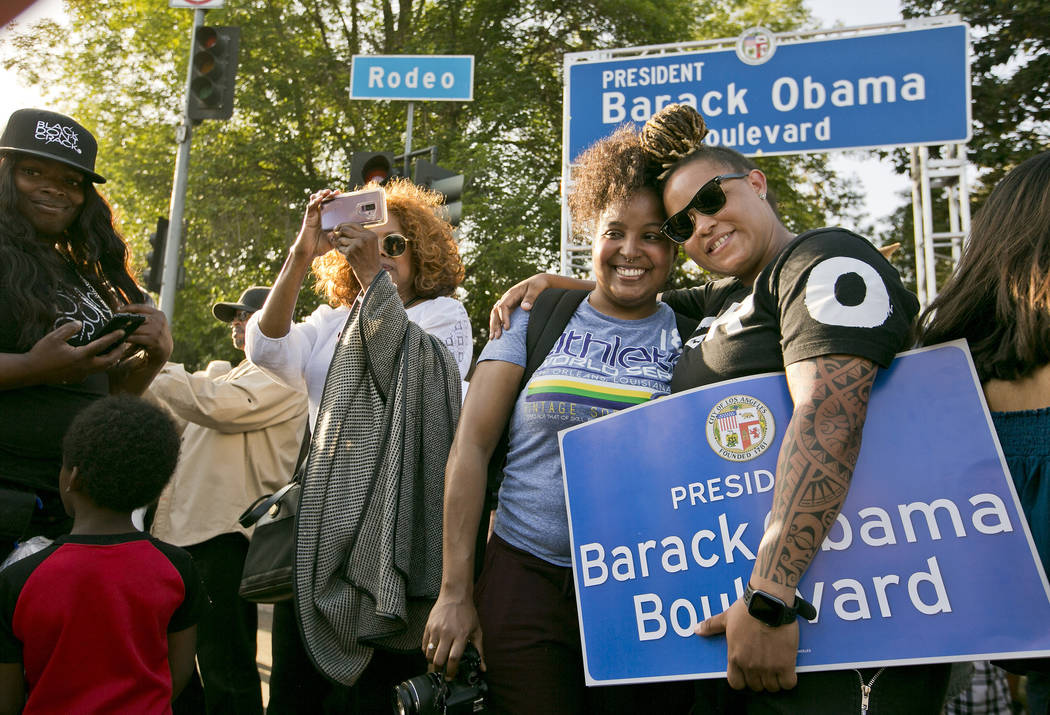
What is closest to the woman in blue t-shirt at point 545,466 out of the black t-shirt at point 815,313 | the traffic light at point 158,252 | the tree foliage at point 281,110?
the black t-shirt at point 815,313

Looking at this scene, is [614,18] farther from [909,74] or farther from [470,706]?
[470,706]

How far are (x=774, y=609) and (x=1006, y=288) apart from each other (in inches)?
30.9

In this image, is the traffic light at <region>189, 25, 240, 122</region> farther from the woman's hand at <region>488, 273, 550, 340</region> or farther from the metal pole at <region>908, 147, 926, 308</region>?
the woman's hand at <region>488, 273, 550, 340</region>

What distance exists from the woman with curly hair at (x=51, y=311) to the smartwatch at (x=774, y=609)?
6.31ft

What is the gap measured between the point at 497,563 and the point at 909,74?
6.18 m

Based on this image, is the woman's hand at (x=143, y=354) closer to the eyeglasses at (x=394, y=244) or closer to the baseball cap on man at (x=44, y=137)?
the baseball cap on man at (x=44, y=137)

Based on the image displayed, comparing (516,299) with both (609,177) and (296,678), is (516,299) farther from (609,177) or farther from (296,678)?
(296,678)

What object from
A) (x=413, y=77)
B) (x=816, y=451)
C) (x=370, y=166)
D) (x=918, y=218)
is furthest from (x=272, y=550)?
(x=918, y=218)

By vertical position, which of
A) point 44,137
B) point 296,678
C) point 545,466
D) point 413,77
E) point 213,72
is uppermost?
point 213,72

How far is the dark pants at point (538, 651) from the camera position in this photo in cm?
206

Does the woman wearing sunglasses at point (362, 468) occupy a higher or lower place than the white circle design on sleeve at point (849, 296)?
lower

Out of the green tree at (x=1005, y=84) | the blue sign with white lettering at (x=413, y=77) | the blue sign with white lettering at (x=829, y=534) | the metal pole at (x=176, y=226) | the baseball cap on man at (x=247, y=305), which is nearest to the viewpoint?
the blue sign with white lettering at (x=829, y=534)

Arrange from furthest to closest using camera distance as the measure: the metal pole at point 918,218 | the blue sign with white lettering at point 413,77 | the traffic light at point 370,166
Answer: the metal pole at point 918,218
the blue sign with white lettering at point 413,77
the traffic light at point 370,166

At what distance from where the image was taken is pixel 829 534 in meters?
1.72
